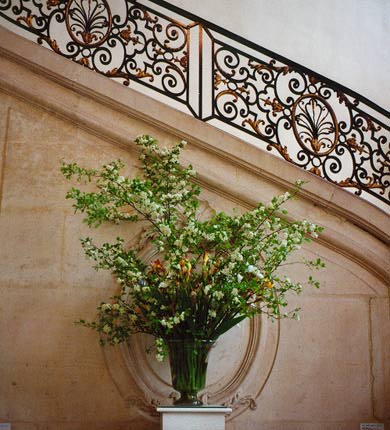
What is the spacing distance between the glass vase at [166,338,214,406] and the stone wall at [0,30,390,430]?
0.67 m

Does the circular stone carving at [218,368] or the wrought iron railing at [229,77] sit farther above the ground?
the wrought iron railing at [229,77]

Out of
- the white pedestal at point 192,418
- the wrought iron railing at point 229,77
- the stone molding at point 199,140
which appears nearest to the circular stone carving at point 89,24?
the wrought iron railing at point 229,77

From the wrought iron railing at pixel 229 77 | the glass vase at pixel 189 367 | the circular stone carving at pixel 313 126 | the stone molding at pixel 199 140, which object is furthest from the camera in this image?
the circular stone carving at pixel 313 126

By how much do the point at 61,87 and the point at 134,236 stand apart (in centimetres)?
119

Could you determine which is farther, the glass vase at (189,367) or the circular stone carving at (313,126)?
the circular stone carving at (313,126)

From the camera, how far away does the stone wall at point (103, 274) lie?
513 centimetres

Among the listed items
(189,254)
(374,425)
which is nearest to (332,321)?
(374,425)

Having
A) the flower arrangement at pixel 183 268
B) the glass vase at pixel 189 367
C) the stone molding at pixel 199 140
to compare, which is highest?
the stone molding at pixel 199 140

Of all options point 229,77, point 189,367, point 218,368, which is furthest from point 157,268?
point 229,77

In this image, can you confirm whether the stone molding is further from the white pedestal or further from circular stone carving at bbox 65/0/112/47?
the white pedestal

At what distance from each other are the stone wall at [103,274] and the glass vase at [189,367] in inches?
26.4

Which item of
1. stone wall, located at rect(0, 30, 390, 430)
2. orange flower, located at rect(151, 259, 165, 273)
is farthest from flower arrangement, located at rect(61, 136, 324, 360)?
stone wall, located at rect(0, 30, 390, 430)

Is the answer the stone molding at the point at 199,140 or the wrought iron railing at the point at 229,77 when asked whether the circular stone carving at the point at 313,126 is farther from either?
the stone molding at the point at 199,140

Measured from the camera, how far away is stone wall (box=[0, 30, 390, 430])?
5.13 meters
